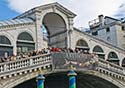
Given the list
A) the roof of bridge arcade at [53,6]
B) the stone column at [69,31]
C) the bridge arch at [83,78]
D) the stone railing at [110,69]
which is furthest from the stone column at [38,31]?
the stone railing at [110,69]

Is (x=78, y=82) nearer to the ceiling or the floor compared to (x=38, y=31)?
nearer to the floor

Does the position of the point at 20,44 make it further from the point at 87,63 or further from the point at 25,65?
the point at 87,63

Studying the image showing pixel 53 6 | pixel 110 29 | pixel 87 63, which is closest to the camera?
pixel 87 63

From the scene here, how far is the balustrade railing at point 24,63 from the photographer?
96.3 feet

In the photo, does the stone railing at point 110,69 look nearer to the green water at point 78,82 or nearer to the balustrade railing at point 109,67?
the balustrade railing at point 109,67

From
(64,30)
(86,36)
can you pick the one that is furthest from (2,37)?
(86,36)

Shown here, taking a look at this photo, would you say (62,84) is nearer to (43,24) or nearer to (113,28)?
(43,24)

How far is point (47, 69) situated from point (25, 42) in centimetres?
489

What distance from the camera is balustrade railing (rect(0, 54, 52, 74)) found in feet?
96.3

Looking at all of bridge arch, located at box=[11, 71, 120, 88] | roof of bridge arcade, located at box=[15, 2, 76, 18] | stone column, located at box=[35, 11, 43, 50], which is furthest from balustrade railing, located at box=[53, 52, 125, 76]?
roof of bridge arcade, located at box=[15, 2, 76, 18]

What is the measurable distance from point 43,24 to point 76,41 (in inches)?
170

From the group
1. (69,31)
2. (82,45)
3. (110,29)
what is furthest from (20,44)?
(110,29)

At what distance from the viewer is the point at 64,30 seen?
39594 millimetres

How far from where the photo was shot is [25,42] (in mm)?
35969
